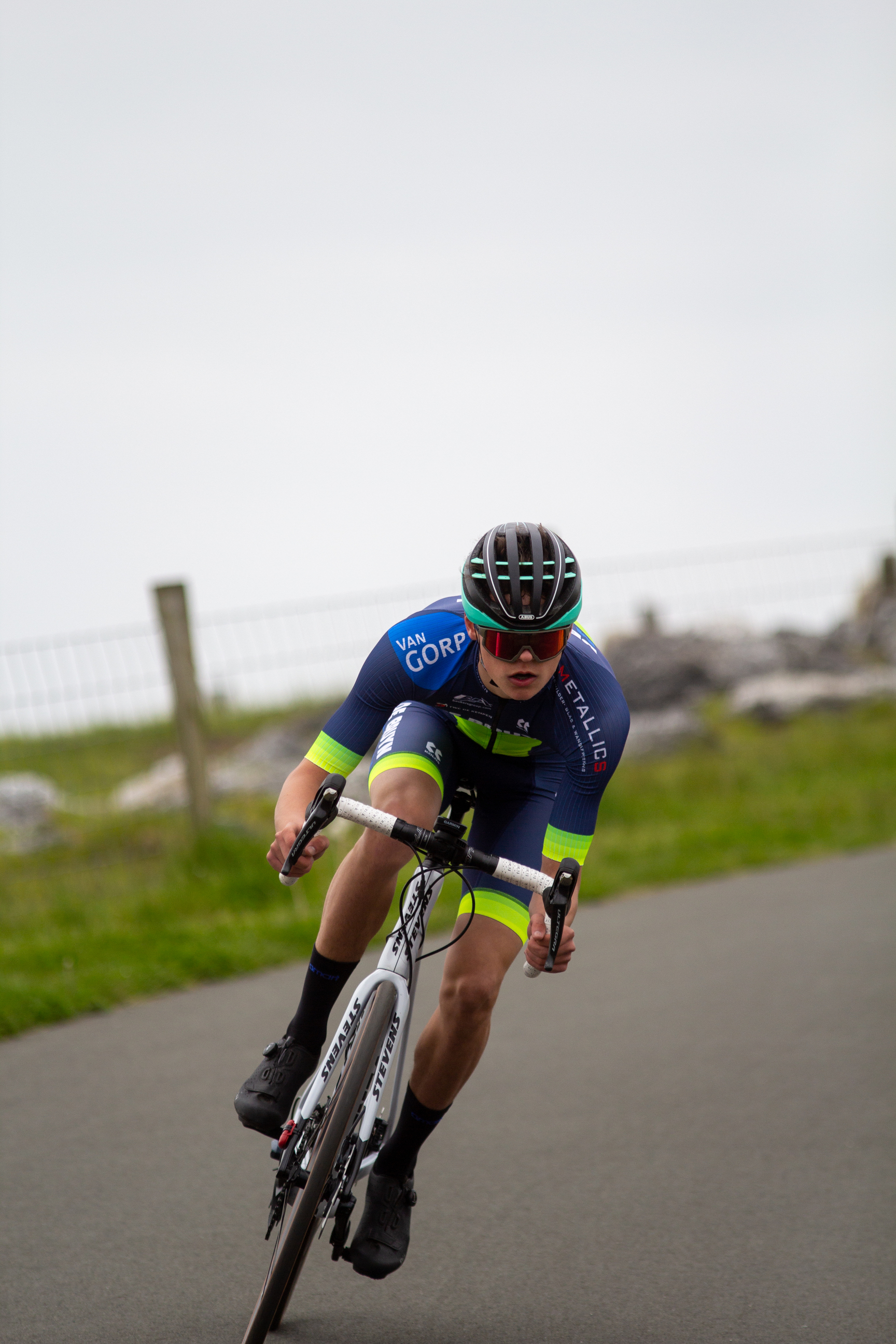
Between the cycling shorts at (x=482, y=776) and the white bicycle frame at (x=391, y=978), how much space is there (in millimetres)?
A: 251

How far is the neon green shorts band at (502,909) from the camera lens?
3.56 m

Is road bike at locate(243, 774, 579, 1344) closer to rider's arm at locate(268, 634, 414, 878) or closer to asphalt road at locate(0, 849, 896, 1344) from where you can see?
rider's arm at locate(268, 634, 414, 878)

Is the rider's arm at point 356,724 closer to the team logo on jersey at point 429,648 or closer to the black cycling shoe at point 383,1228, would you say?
the team logo on jersey at point 429,648

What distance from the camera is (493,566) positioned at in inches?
130

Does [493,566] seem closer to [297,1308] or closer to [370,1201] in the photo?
[370,1201]

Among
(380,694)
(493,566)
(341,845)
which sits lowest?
(341,845)

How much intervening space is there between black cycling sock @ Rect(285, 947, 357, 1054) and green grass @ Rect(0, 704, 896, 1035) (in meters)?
2.83

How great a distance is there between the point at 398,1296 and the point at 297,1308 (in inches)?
11.6

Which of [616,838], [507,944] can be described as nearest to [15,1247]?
[507,944]

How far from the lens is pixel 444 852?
3.05 meters

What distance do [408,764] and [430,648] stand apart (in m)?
0.35

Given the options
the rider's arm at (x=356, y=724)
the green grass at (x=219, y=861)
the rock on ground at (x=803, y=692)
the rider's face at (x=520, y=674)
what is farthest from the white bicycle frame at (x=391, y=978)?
the rock on ground at (x=803, y=692)

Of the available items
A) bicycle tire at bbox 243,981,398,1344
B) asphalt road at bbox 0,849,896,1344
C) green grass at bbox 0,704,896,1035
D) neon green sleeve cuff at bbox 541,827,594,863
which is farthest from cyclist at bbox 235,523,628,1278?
green grass at bbox 0,704,896,1035

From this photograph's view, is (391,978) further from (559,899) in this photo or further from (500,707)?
(500,707)
